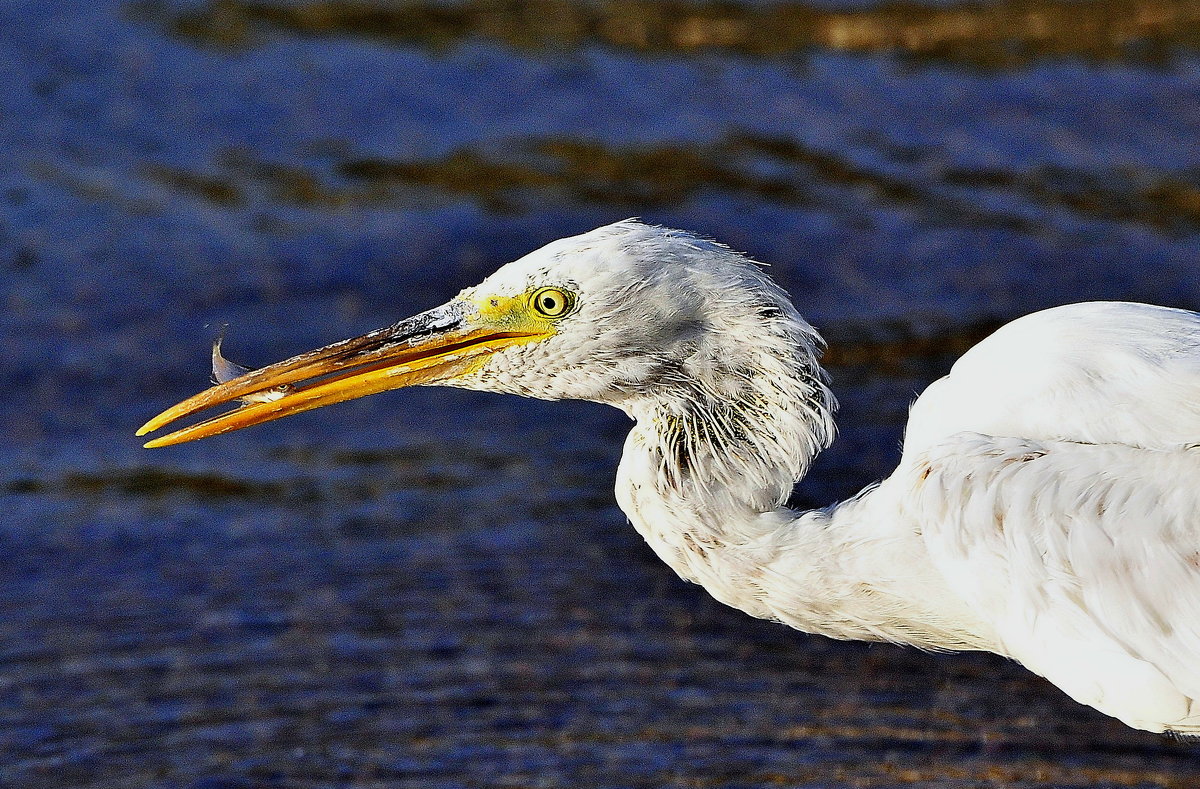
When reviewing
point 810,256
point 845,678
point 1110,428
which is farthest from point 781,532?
point 810,256

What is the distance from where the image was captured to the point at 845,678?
5.77m

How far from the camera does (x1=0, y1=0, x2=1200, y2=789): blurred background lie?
18.1 feet

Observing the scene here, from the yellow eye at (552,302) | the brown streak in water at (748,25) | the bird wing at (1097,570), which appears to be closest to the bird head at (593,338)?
the yellow eye at (552,302)

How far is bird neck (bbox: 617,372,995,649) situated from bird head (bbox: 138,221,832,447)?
84 mm

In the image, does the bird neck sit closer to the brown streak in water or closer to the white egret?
the white egret

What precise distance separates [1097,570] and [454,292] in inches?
191

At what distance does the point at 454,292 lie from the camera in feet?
27.9

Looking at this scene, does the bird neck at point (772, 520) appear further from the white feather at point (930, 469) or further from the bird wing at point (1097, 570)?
the bird wing at point (1097, 570)

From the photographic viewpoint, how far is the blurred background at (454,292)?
5523 millimetres

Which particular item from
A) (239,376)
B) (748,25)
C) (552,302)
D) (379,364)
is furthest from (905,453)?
(748,25)

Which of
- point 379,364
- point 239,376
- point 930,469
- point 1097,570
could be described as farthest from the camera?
point 239,376

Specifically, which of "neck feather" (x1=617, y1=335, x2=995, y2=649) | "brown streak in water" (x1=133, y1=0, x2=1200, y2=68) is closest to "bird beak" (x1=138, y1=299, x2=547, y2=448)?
"neck feather" (x1=617, y1=335, x2=995, y2=649)

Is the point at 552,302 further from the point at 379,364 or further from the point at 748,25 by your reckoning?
the point at 748,25

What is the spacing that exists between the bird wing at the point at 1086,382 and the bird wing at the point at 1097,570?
0.09 meters
